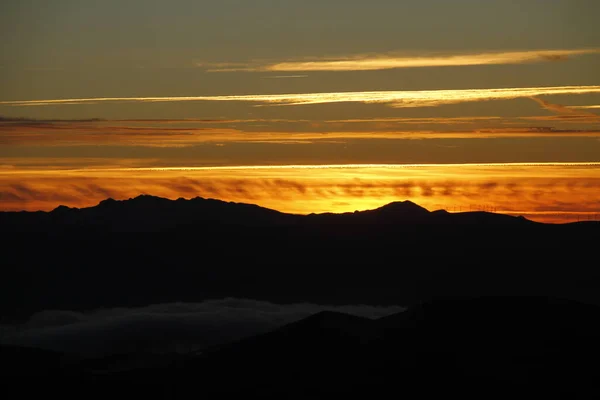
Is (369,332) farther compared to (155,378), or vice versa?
(369,332)

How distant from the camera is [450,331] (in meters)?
107

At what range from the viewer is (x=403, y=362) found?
9925cm

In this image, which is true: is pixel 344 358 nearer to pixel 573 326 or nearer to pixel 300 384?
pixel 300 384

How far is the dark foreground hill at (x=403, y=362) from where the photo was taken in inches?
3745

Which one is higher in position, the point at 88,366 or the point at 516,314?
the point at 516,314

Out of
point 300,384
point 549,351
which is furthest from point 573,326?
point 300,384

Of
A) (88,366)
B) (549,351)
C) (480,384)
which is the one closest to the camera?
(480,384)

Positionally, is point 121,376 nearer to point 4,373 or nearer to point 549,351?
point 4,373

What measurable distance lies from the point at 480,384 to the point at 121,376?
30.9 m

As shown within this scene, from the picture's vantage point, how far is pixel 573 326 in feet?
348

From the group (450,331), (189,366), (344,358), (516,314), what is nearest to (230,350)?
(189,366)

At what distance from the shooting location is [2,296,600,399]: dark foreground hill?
95.1 metres

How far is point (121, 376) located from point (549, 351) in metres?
37.6

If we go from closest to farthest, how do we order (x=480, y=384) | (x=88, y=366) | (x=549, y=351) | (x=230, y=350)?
1. (x=480, y=384)
2. (x=549, y=351)
3. (x=230, y=350)
4. (x=88, y=366)
